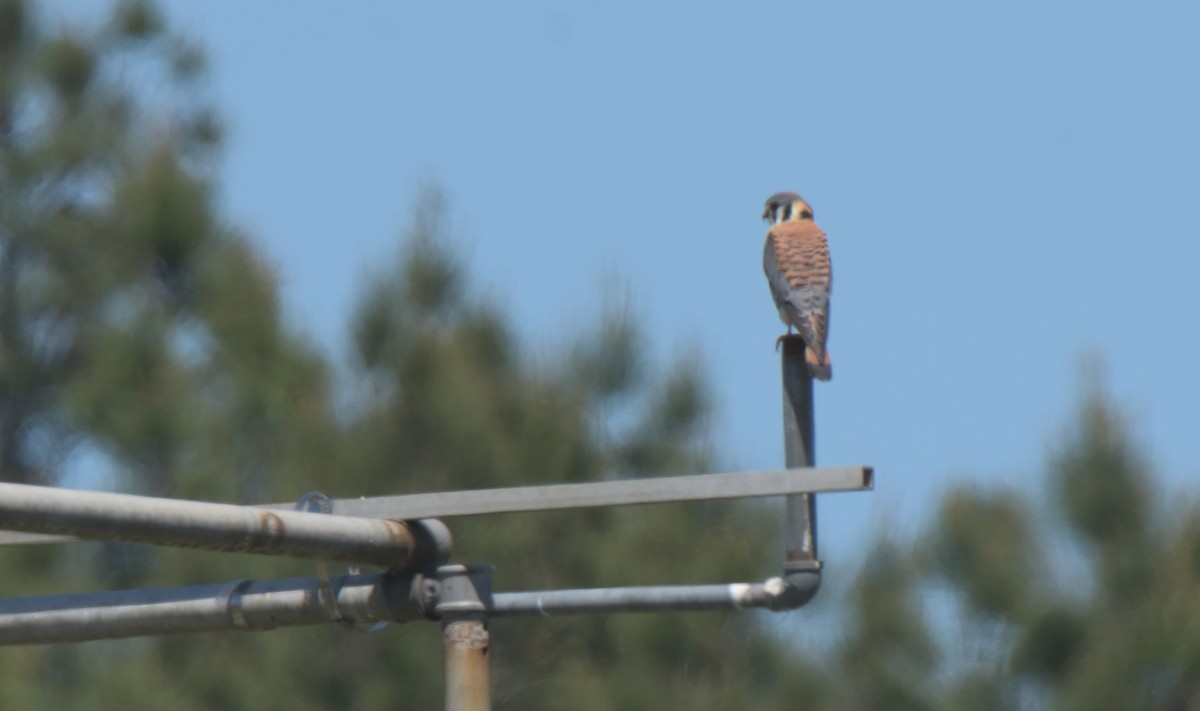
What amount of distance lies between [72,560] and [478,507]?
6279 millimetres

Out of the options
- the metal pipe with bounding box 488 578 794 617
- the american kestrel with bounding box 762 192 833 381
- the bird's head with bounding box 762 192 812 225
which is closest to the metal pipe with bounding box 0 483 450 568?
the metal pipe with bounding box 488 578 794 617

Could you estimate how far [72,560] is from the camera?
8.91 meters

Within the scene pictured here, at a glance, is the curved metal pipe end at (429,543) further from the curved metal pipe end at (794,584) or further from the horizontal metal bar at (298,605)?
the curved metal pipe end at (794,584)

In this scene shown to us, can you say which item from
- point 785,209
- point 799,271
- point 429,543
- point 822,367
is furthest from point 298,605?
point 785,209

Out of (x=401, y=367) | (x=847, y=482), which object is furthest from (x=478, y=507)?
(x=401, y=367)

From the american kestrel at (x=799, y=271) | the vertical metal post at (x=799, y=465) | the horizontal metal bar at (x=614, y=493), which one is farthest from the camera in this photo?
the american kestrel at (x=799, y=271)

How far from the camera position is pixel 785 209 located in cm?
548

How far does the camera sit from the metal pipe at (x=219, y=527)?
2.55m

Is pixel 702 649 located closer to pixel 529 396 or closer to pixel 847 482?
pixel 529 396

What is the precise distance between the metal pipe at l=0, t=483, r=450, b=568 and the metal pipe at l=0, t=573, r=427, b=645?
8cm

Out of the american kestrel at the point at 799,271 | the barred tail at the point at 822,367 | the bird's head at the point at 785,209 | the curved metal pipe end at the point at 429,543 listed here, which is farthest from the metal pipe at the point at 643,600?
the bird's head at the point at 785,209

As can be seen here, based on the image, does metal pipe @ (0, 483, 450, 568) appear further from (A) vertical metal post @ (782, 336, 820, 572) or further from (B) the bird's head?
(B) the bird's head

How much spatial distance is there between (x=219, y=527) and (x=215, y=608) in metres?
0.43

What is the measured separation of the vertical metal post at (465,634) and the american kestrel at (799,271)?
1.22 metres
